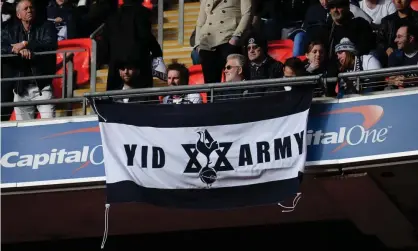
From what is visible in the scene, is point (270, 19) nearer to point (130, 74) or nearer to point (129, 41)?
point (129, 41)

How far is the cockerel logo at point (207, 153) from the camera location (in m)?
13.1

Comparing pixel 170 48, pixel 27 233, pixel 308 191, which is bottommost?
pixel 27 233

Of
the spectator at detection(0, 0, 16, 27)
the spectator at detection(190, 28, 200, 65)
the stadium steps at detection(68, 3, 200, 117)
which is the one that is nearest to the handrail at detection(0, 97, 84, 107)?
the stadium steps at detection(68, 3, 200, 117)

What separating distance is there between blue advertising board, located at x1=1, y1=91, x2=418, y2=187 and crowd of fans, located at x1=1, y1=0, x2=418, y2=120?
245 mm

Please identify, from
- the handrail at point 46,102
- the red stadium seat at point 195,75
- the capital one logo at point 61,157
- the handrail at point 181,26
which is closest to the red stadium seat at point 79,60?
the handrail at point 181,26

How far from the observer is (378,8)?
15.3 metres

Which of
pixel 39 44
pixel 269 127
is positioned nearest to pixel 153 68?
pixel 39 44

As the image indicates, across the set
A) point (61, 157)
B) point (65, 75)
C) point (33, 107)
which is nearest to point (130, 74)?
point (65, 75)

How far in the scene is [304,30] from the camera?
15102 millimetres

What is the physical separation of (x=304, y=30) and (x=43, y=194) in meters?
3.51

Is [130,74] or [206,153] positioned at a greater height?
[130,74]

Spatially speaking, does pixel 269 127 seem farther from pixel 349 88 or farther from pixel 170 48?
pixel 170 48

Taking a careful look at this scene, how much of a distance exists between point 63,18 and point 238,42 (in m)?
3.56

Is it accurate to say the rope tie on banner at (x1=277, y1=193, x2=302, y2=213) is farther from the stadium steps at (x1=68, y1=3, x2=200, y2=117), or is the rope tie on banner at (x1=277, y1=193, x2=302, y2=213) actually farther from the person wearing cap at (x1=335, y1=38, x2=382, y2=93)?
the stadium steps at (x1=68, y1=3, x2=200, y2=117)
